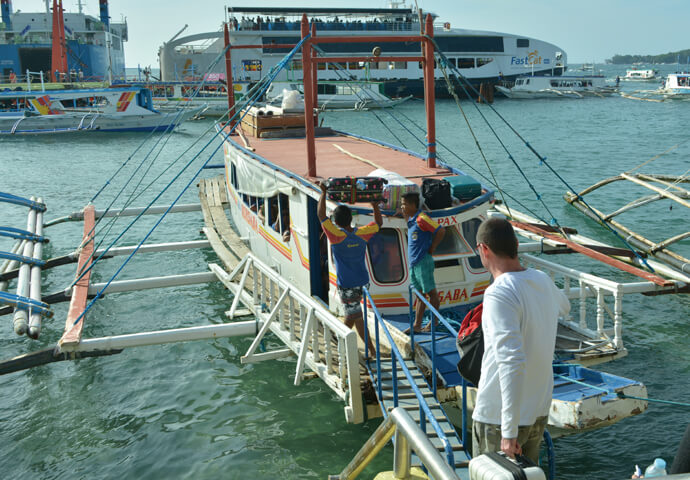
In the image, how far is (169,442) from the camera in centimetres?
849

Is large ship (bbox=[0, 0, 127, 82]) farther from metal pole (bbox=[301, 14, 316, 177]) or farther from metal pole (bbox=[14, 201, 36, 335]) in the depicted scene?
metal pole (bbox=[301, 14, 316, 177])

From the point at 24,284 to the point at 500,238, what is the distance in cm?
963

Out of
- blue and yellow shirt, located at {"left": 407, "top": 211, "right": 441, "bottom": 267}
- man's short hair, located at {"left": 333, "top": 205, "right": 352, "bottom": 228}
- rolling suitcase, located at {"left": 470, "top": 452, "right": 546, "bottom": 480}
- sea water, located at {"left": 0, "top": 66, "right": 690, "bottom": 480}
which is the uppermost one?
man's short hair, located at {"left": 333, "top": 205, "right": 352, "bottom": 228}

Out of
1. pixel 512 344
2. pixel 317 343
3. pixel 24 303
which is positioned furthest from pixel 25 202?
pixel 512 344

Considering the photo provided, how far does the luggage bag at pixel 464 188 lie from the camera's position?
8.91 metres

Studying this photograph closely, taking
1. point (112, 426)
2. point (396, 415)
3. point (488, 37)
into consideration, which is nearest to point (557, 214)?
point (112, 426)

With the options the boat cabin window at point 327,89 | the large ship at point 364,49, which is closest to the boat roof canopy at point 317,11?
the large ship at point 364,49

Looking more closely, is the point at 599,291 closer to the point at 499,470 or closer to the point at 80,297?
the point at 499,470

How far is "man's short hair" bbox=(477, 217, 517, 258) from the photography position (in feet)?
12.6

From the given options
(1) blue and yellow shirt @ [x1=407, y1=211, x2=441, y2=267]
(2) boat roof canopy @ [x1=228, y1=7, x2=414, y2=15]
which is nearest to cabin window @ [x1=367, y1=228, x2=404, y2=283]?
(1) blue and yellow shirt @ [x1=407, y1=211, x2=441, y2=267]

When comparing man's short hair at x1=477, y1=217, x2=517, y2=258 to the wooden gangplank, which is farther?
the wooden gangplank

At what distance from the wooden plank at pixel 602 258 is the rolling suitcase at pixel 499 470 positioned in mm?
7457

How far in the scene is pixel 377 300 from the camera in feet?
28.7

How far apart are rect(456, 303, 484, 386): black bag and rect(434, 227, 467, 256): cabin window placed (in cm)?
432
